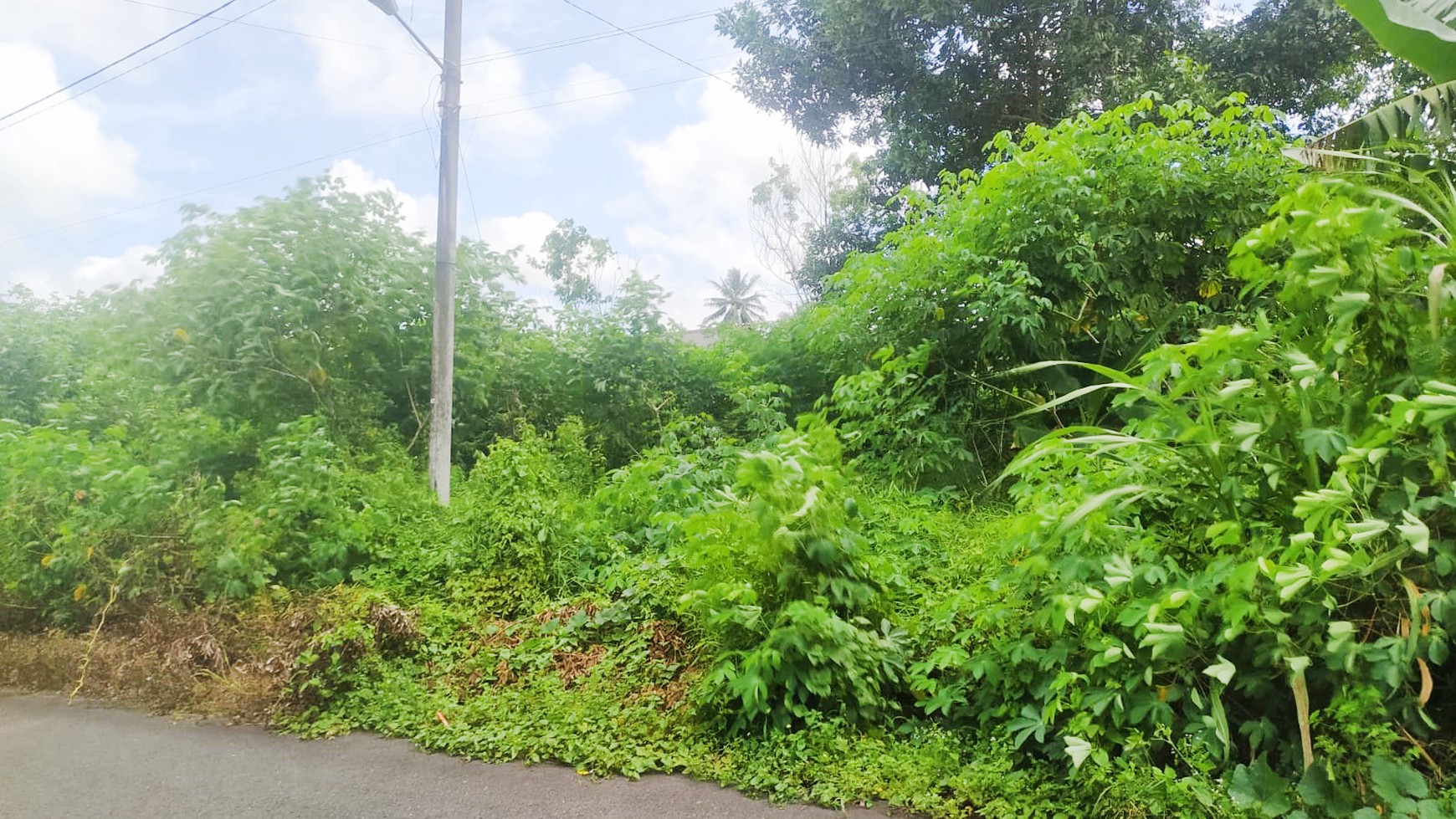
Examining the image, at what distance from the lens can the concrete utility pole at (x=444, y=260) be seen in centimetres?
519

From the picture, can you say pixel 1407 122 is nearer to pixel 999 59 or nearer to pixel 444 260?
pixel 444 260

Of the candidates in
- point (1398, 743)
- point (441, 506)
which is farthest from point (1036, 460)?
point (441, 506)

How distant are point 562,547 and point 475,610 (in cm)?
56

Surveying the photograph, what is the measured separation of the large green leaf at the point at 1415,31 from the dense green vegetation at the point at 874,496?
1.63 feet

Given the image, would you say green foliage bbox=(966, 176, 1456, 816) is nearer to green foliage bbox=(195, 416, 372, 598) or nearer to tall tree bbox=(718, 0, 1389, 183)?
green foliage bbox=(195, 416, 372, 598)

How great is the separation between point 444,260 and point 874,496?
3.25 m

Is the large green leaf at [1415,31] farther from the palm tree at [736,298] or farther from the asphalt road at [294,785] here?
the palm tree at [736,298]

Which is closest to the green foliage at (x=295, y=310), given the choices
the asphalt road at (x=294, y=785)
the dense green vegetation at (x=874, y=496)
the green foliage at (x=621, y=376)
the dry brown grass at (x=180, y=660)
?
the dense green vegetation at (x=874, y=496)

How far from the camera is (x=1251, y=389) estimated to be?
8.16ft

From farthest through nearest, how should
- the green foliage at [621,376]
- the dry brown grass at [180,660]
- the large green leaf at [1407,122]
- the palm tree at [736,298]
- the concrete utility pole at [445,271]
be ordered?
1. the palm tree at [736,298]
2. the green foliage at [621,376]
3. the concrete utility pole at [445,271]
4. the large green leaf at [1407,122]
5. the dry brown grass at [180,660]

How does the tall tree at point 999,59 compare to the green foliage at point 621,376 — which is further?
the tall tree at point 999,59

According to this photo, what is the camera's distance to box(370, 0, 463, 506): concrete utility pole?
5.19 meters

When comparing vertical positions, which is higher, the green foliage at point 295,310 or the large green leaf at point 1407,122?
the large green leaf at point 1407,122

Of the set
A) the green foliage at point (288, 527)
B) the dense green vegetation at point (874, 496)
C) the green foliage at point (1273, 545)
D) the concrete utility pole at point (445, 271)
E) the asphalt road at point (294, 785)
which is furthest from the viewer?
the concrete utility pole at point (445, 271)
